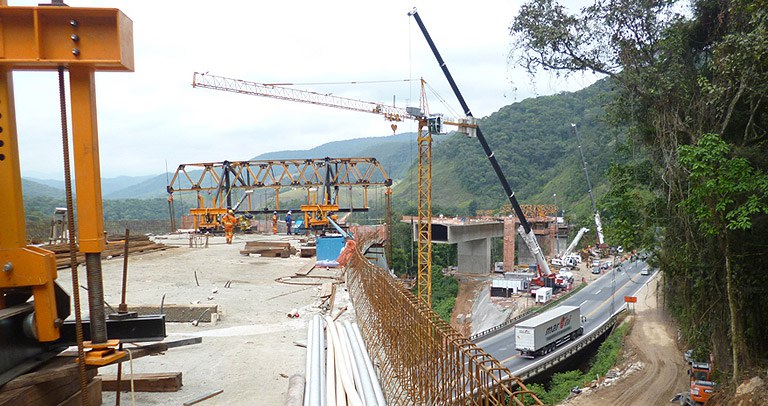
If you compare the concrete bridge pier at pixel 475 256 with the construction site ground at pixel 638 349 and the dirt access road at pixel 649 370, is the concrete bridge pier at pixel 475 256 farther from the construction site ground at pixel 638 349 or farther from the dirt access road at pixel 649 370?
the dirt access road at pixel 649 370

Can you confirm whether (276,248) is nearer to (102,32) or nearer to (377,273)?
(377,273)

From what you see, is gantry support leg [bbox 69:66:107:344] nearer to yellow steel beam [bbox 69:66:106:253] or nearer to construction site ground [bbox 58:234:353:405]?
yellow steel beam [bbox 69:66:106:253]

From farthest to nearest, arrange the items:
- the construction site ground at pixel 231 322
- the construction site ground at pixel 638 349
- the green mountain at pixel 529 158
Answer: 1. the green mountain at pixel 529 158
2. the construction site ground at pixel 638 349
3. the construction site ground at pixel 231 322

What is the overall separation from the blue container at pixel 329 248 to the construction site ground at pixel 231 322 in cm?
100

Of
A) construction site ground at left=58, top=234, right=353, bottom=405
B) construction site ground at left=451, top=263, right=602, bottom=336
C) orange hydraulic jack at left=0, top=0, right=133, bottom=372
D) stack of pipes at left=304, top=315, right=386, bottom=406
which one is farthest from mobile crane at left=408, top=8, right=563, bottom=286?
orange hydraulic jack at left=0, top=0, right=133, bottom=372

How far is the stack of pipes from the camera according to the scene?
646cm

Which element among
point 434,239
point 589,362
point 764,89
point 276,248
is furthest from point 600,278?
point 764,89

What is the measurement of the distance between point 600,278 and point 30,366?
53978 millimetres

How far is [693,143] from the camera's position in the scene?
13.5 meters

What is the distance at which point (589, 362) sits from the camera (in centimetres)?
3155

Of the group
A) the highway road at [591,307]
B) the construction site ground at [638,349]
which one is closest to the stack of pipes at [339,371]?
the construction site ground at [638,349]

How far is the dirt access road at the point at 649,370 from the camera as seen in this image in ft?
73.2

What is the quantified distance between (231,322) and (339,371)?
4.73 meters

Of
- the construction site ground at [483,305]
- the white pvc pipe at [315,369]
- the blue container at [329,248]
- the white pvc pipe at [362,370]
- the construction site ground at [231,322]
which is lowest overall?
the construction site ground at [483,305]
